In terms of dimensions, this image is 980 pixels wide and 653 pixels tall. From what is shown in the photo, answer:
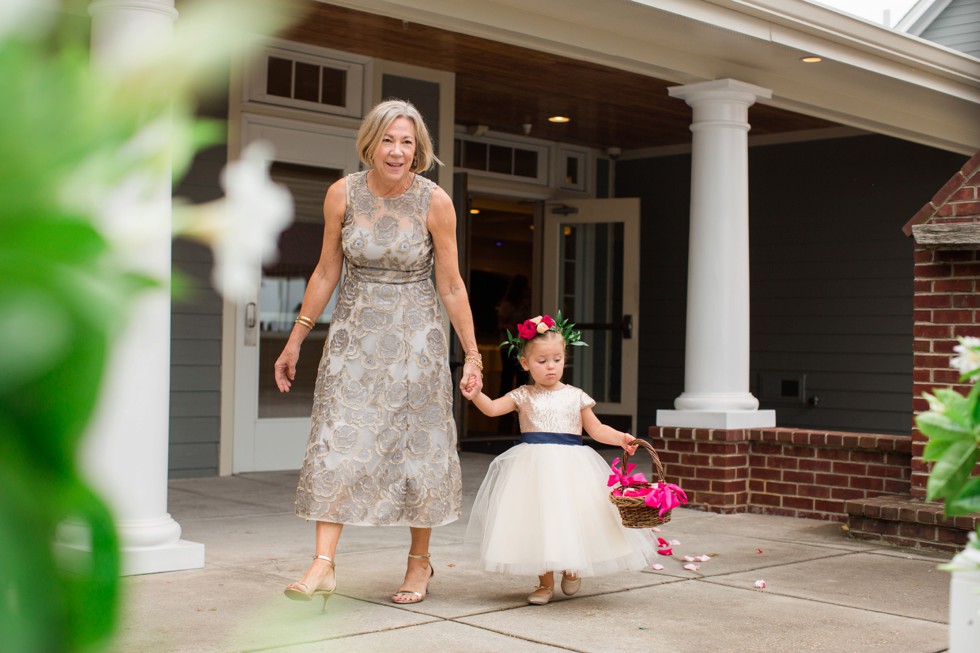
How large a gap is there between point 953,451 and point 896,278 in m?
8.97

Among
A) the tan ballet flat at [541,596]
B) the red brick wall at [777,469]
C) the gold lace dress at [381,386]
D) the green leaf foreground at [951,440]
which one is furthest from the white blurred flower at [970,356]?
the red brick wall at [777,469]

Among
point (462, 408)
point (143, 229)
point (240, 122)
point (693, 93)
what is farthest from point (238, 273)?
point (462, 408)

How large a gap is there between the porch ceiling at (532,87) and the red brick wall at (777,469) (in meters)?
2.76

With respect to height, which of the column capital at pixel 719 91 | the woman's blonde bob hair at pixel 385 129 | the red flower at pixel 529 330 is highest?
the column capital at pixel 719 91

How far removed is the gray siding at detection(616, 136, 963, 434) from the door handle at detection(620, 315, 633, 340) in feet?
2.33

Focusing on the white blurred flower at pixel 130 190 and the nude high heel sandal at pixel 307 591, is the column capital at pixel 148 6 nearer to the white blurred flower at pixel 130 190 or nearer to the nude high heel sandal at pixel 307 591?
the nude high heel sandal at pixel 307 591

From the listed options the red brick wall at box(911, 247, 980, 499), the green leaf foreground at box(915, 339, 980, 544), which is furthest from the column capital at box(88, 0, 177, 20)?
the red brick wall at box(911, 247, 980, 499)

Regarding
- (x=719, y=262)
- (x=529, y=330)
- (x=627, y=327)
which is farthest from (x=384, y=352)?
(x=627, y=327)

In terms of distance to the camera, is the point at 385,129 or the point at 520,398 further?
the point at 520,398

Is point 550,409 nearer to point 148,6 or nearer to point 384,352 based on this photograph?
point 384,352

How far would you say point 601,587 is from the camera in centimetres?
425

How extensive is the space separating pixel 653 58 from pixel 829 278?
14.8 feet

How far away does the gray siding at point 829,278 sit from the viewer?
9719 mm

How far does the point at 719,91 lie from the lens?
6566 millimetres
